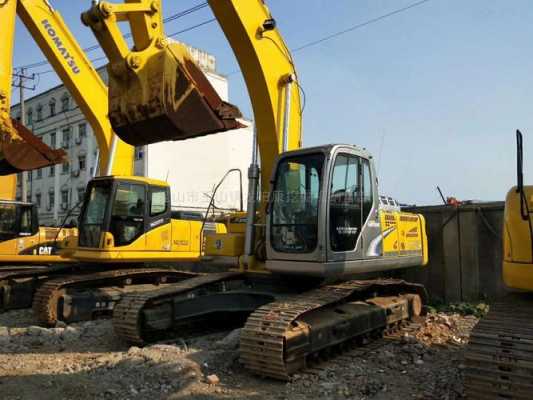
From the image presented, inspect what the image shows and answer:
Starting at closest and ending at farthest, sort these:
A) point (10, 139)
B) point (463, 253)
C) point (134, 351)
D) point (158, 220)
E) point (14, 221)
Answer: point (134, 351)
point (10, 139)
point (463, 253)
point (158, 220)
point (14, 221)

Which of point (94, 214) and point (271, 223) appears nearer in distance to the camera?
point (271, 223)

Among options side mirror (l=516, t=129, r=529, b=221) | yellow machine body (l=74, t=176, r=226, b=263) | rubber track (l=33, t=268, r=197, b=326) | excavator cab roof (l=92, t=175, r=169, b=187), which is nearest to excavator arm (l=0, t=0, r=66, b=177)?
excavator cab roof (l=92, t=175, r=169, b=187)

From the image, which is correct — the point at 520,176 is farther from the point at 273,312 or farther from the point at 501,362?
the point at 273,312

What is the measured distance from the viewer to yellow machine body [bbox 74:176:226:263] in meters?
9.22

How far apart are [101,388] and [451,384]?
137 inches

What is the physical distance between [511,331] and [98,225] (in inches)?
283

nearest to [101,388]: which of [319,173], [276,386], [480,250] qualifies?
[276,386]

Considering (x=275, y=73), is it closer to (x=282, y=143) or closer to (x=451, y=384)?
(x=282, y=143)

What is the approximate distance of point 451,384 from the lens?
531 centimetres

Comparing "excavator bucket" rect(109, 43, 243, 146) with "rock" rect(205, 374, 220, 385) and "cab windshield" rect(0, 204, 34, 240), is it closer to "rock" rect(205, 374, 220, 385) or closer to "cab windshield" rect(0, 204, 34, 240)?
"rock" rect(205, 374, 220, 385)

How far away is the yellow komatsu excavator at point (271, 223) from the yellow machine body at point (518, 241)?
6.52 feet

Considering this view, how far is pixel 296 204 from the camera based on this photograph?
6414 millimetres

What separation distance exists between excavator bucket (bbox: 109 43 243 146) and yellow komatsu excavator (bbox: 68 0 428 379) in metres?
0.02

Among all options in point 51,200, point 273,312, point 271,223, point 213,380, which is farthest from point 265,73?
point 51,200
